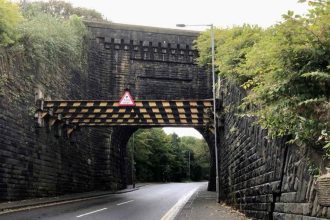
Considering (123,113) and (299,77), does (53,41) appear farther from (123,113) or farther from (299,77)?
(299,77)

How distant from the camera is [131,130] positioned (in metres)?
39.9

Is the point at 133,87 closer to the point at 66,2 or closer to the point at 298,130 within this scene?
the point at 66,2

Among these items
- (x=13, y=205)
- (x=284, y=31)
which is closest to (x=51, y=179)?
(x=13, y=205)

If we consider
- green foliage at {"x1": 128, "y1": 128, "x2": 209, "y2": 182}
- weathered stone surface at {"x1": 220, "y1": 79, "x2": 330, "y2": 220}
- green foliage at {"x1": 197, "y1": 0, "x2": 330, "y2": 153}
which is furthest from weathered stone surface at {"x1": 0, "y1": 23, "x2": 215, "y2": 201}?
green foliage at {"x1": 128, "y1": 128, "x2": 209, "y2": 182}

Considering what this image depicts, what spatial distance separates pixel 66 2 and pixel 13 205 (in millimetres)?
27321

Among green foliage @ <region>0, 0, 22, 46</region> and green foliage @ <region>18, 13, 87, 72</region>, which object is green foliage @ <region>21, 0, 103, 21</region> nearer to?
green foliage @ <region>18, 13, 87, 72</region>

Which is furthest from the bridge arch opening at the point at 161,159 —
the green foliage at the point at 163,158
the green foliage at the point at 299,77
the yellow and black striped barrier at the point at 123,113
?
the green foliage at the point at 299,77

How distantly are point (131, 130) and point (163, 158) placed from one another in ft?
151

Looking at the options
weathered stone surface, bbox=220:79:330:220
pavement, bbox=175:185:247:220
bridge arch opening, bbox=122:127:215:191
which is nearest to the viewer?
weathered stone surface, bbox=220:79:330:220

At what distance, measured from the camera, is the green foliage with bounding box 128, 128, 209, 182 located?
69750mm

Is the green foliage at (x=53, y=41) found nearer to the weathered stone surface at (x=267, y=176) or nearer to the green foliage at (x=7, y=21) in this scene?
the green foliage at (x=7, y=21)

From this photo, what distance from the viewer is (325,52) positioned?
698 centimetres

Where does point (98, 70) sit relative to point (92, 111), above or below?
above

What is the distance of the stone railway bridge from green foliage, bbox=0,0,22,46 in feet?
3.51
